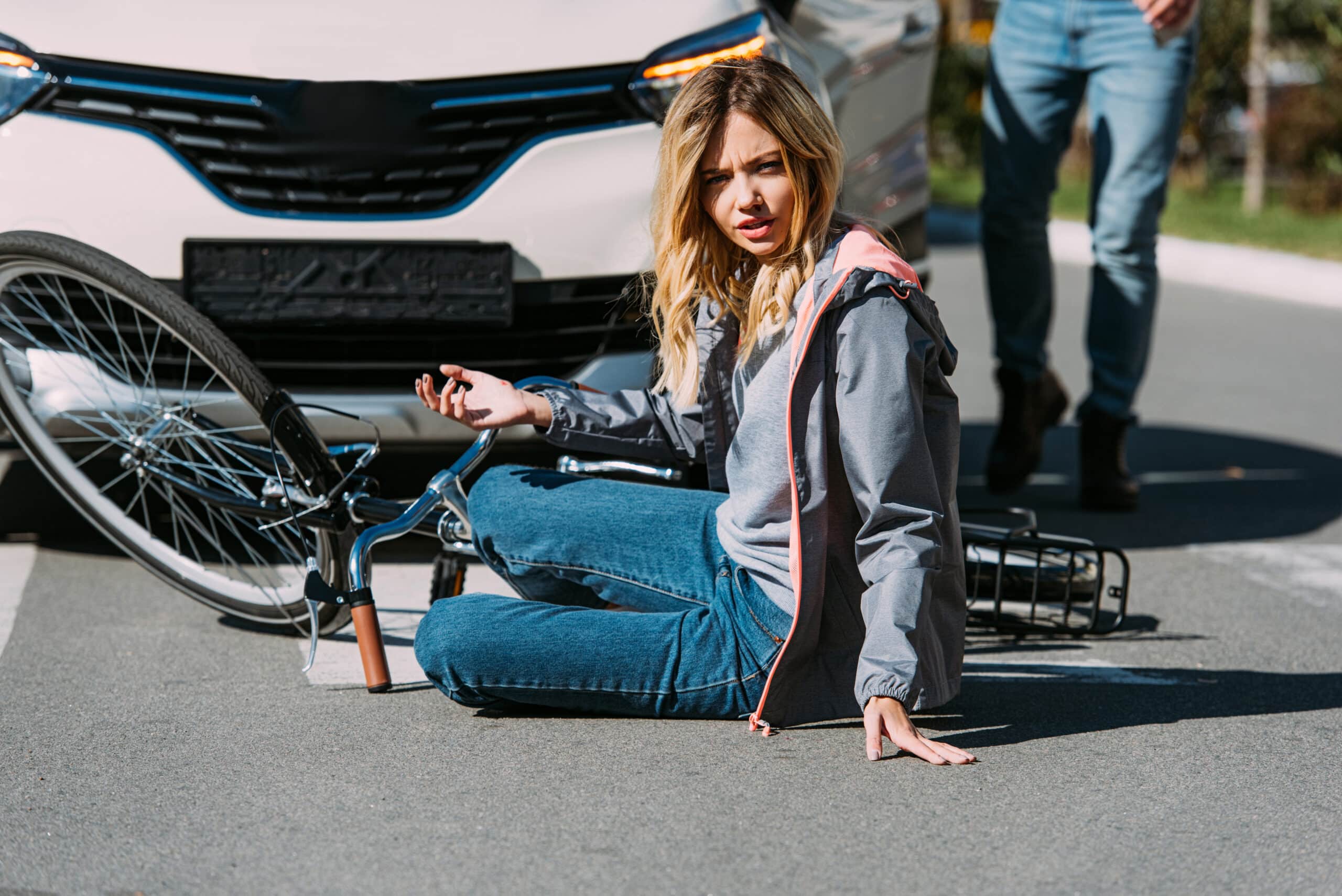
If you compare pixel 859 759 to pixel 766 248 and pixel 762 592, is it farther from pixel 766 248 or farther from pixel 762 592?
pixel 766 248

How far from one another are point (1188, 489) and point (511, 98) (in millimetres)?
2537

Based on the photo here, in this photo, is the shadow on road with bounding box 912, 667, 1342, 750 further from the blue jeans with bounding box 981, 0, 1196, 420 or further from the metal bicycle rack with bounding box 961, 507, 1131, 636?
the blue jeans with bounding box 981, 0, 1196, 420

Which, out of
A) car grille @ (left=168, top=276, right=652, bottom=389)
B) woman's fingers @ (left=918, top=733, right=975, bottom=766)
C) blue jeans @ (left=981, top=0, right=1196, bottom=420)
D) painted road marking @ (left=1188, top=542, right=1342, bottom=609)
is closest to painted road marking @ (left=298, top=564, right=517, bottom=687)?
car grille @ (left=168, top=276, right=652, bottom=389)

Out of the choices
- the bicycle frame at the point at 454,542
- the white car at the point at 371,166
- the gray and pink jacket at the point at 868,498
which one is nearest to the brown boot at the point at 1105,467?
the bicycle frame at the point at 454,542

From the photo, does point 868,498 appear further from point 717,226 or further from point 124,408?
point 124,408

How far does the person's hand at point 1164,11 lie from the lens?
432 cm

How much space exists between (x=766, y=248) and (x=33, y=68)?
1.63 meters

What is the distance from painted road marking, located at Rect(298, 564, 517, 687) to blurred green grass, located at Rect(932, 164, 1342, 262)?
6.51 meters

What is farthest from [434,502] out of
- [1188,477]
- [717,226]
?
[1188,477]

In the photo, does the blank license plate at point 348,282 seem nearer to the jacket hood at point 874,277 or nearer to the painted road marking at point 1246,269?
the jacket hood at point 874,277

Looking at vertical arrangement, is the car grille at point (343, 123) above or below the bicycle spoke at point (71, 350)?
above

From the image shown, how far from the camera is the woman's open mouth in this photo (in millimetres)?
2625

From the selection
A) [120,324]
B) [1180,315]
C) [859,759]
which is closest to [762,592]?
[859,759]

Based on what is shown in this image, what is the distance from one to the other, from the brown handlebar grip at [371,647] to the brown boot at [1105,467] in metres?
2.39
